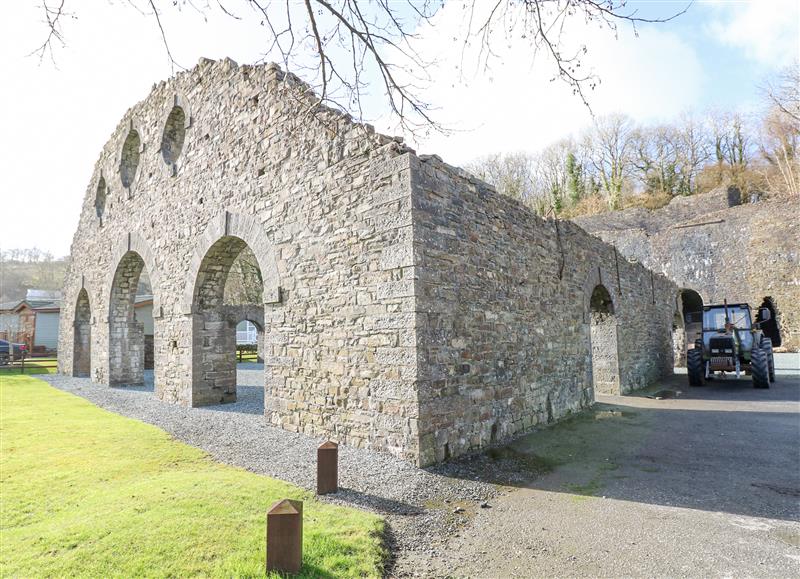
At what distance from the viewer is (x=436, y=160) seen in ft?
19.1

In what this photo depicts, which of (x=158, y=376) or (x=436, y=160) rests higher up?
(x=436, y=160)

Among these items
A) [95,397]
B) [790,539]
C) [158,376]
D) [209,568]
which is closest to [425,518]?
[209,568]

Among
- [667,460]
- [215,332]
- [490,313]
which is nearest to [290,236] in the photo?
[490,313]

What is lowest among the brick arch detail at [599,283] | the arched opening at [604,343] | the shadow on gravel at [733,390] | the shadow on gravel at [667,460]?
the shadow on gravel at [733,390]

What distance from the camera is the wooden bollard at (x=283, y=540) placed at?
114 inches

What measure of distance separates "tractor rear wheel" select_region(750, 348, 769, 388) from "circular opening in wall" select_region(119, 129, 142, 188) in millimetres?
17498

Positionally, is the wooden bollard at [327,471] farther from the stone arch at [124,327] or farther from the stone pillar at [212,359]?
the stone arch at [124,327]

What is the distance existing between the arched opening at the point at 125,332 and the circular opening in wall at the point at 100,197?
3356 mm

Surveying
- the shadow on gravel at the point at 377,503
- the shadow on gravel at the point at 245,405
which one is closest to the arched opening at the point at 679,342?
the shadow on gravel at the point at 245,405

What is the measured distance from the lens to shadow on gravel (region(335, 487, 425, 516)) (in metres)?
4.06

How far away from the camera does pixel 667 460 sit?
18.3ft

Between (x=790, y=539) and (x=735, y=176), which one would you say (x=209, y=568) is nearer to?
(x=790, y=539)

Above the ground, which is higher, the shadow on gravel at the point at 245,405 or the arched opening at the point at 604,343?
the arched opening at the point at 604,343

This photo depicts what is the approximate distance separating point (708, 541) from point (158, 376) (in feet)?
34.3
